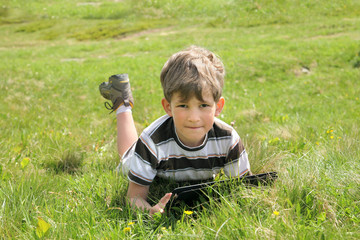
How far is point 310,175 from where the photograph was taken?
2.28m

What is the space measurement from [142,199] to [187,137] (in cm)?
57

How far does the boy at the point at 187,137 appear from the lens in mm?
2439

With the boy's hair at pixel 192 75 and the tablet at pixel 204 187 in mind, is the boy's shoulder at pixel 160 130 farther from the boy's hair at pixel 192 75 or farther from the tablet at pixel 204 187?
the tablet at pixel 204 187

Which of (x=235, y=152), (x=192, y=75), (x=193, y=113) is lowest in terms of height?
(x=235, y=152)

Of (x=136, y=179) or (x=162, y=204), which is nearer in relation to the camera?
(x=162, y=204)

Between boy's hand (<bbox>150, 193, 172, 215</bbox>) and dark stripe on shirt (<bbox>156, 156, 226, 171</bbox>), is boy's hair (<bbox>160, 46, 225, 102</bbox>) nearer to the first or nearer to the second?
dark stripe on shirt (<bbox>156, 156, 226, 171</bbox>)

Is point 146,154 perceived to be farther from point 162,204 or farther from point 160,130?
point 162,204

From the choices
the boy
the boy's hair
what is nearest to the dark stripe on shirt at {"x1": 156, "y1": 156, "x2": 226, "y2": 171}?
the boy

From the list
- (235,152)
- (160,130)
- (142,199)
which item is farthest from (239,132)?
(142,199)

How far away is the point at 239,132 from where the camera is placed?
3869mm

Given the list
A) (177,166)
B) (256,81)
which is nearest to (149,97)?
(256,81)

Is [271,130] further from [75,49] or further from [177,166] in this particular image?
[75,49]

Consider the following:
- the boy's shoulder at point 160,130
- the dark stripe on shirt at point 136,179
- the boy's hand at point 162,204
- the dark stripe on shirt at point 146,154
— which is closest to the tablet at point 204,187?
the boy's hand at point 162,204

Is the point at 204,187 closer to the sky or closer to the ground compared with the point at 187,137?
closer to the ground
